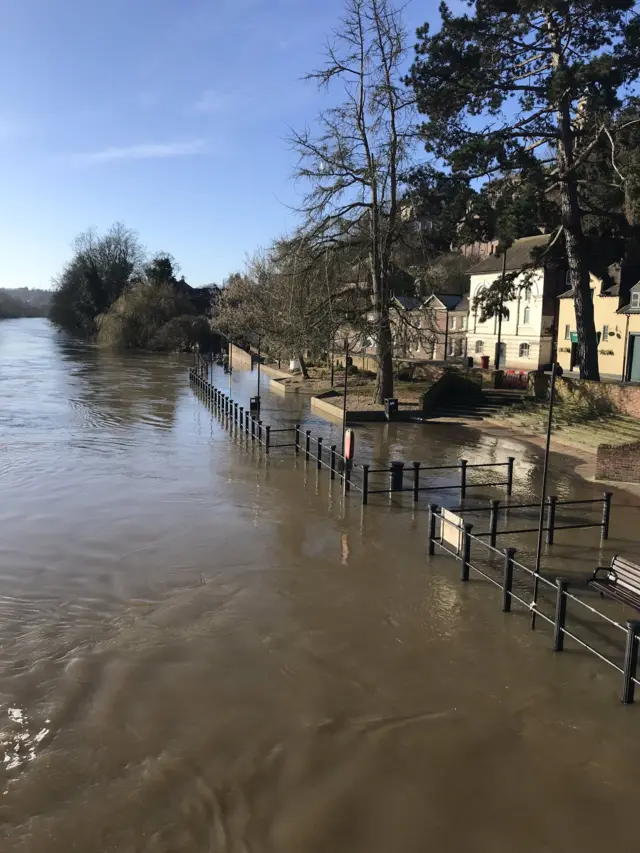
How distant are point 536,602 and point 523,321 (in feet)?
120

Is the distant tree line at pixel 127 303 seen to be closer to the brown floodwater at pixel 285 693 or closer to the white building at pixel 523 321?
the white building at pixel 523 321

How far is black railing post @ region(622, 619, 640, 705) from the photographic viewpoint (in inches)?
262

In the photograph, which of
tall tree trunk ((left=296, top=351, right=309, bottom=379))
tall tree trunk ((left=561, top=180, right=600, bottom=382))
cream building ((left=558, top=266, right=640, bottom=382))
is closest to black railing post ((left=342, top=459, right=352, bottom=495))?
tall tree trunk ((left=561, top=180, right=600, bottom=382))

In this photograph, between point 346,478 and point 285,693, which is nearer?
point 285,693

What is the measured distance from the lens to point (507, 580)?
9.01 metres

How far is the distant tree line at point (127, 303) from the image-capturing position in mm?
76125

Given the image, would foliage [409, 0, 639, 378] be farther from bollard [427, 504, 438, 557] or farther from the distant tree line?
the distant tree line

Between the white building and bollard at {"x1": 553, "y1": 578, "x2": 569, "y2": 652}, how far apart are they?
108 feet

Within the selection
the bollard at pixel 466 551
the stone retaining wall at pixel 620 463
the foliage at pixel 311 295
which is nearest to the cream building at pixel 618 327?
the foliage at pixel 311 295

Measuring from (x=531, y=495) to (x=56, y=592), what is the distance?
418 inches

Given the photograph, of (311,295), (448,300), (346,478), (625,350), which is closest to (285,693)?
(346,478)

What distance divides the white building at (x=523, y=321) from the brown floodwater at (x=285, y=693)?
30.1 metres

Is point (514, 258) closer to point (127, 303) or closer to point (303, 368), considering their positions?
point (303, 368)

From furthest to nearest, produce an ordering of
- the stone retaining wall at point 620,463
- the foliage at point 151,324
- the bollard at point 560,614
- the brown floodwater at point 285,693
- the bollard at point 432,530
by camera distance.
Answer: the foliage at point 151,324 < the stone retaining wall at point 620,463 < the bollard at point 432,530 < the bollard at point 560,614 < the brown floodwater at point 285,693
